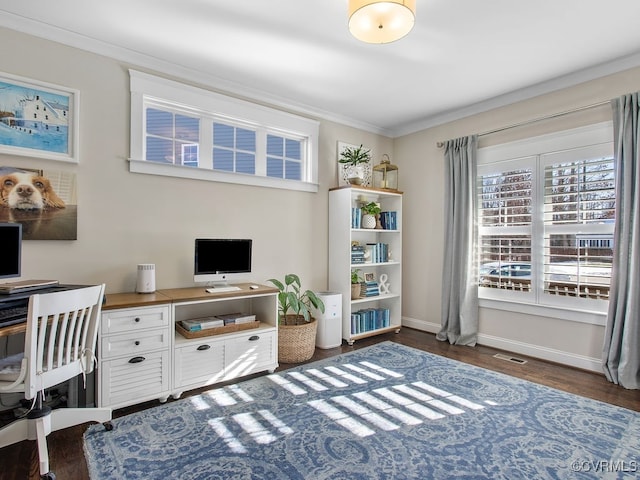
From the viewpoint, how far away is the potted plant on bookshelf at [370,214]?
4.11 m

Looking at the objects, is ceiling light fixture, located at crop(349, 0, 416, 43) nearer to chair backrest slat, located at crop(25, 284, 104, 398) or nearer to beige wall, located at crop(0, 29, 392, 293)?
beige wall, located at crop(0, 29, 392, 293)

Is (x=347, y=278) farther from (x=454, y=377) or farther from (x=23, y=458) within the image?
(x=23, y=458)

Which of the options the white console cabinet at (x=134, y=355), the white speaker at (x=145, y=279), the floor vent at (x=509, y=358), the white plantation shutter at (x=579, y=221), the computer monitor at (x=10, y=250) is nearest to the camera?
the computer monitor at (x=10, y=250)

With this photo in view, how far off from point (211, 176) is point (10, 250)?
5.13 ft

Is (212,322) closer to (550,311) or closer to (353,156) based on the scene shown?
(353,156)

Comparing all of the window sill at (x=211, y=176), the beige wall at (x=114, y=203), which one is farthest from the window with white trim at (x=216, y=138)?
the beige wall at (x=114, y=203)

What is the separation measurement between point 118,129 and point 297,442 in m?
2.62

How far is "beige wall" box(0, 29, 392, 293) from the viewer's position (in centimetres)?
251

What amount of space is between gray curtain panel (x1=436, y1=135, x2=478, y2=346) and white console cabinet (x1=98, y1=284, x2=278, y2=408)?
2086 mm

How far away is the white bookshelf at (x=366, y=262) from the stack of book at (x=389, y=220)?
0.03 metres

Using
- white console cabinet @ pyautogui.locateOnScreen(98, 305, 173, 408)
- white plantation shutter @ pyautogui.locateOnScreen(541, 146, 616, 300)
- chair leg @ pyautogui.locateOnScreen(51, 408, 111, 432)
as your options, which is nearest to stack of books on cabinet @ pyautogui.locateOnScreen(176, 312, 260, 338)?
white console cabinet @ pyautogui.locateOnScreen(98, 305, 173, 408)

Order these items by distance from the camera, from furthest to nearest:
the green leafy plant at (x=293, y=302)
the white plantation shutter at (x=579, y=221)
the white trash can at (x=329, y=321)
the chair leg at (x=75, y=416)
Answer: the white trash can at (x=329, y=321)
the green leafy plant at (x=293, y=302)
the white plantation shutter at (x=579, y=221)
the chair leg at (x=75, y=416)

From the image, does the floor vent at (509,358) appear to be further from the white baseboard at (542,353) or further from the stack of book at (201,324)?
the stack of book at (201,324)

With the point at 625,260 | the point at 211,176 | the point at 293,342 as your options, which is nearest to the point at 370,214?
the point at 293,342
